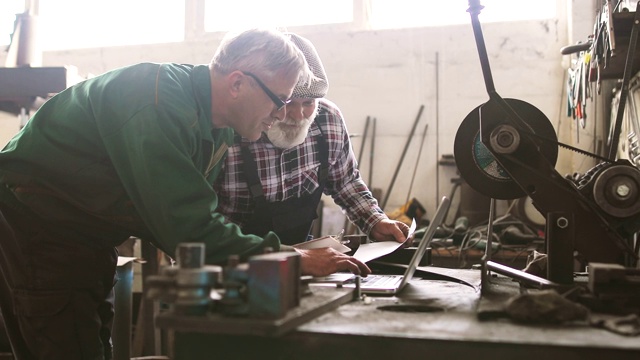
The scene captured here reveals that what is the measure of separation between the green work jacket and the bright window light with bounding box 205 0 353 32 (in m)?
3.14

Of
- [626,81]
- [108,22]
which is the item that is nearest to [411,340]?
[626,81]

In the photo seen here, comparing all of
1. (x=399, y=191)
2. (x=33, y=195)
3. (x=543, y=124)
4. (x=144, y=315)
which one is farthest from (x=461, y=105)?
(x=33, y=195)

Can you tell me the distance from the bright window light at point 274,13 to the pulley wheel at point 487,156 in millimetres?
3149

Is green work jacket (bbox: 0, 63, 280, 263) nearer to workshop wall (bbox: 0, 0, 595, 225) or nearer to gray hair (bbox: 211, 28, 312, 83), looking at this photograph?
gray hair (bbox: 211, 28, 312, 83)

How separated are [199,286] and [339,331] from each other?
0.22 m

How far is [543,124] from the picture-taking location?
4.86ft

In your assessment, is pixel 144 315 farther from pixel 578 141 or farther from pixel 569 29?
pixel 569 29

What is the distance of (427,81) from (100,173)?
3.19 meters

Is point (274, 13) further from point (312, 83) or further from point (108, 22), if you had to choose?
point (312, 83)

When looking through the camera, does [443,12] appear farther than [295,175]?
Yes

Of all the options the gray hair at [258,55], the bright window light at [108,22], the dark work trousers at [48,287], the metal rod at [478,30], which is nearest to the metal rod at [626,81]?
the metal rod at [478,30]

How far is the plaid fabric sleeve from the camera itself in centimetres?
232

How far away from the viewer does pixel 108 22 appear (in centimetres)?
508

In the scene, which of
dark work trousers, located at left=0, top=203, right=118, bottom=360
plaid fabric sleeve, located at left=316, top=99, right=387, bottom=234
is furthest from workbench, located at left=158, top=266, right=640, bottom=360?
plaid fabric sleeve, located at left=316, top=99, right=387, bottom=234
